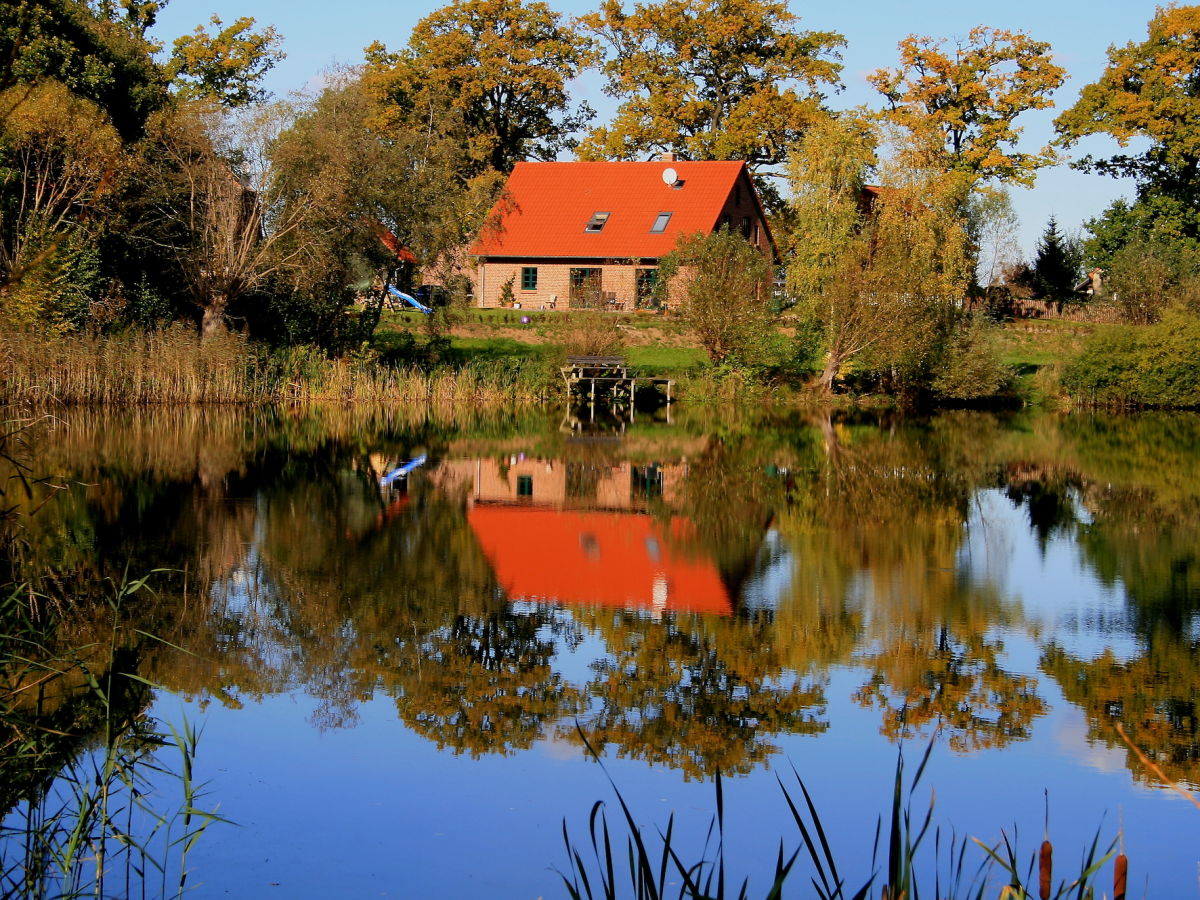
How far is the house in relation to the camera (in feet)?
162

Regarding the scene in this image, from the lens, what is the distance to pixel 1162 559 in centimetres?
1328

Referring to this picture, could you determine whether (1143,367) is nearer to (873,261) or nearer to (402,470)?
(873,261)

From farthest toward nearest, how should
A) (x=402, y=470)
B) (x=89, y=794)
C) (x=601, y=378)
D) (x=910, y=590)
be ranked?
(x=601, y=378) < (x=402, y=470) < (x=910, y=590) < (x=89, y=794)

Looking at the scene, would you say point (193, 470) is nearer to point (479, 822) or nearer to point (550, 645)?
point (550, 645)

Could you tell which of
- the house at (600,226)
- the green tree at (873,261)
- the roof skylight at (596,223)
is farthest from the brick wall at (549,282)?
the green tree at (873,261)

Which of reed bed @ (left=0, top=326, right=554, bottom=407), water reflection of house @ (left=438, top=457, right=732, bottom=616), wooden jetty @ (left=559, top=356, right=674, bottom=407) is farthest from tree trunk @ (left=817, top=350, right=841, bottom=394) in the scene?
water reflection of house @ (left=438, top=457, right=732, bottom=616)

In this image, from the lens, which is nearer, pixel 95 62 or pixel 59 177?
pixel 59 177

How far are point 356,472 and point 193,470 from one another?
217 centimetres

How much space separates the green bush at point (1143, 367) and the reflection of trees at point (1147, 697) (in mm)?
27790

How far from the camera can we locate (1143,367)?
35.9 m

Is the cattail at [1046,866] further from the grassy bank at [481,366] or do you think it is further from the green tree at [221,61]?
the green tree at [221,61]

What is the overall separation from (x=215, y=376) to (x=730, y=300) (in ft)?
42.8

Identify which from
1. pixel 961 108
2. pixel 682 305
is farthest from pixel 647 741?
pixel 961 108

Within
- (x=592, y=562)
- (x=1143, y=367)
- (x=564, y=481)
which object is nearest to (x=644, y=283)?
(x=1143, y=367)
